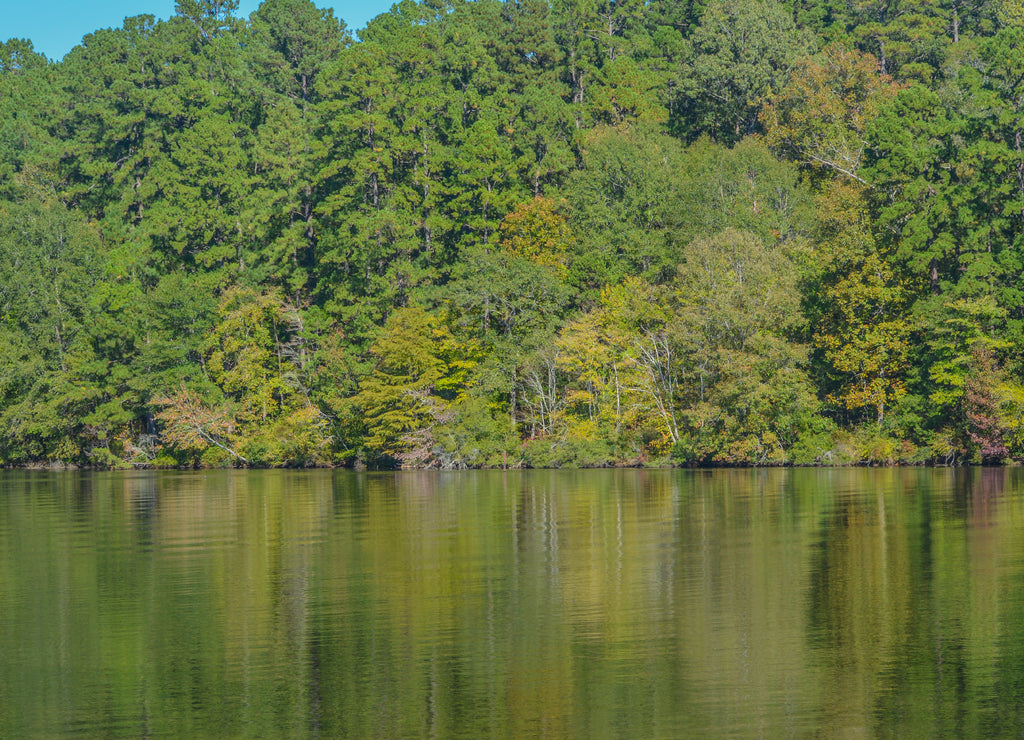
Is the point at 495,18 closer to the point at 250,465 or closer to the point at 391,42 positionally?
the point at 391,42

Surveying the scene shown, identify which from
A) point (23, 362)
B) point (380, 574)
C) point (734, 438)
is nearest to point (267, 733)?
point (380, 574)

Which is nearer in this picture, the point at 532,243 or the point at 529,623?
the point at 529,623

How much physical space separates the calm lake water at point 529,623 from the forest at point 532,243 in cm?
2543

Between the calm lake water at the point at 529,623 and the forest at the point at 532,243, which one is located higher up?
the forest at the point at 532,243

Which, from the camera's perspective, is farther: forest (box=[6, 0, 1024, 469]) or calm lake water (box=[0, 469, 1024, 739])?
forest (box=[6, 0, 1024, 469])

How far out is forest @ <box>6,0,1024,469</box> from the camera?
220 ft

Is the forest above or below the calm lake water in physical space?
above

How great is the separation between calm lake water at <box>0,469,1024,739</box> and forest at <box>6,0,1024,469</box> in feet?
83.4

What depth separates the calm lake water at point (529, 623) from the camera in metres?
17.5

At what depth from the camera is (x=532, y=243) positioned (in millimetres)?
88625

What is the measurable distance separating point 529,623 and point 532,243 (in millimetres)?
66870

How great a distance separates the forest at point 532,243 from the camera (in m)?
67.1

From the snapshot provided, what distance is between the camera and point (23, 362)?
88.9 meters

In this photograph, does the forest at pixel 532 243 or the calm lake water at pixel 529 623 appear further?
the forest at pixel 532 243
